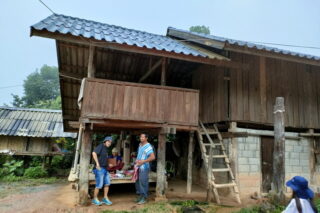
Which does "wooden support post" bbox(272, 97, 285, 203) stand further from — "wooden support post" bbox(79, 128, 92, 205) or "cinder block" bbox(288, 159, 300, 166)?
"wooden support post" bbox(79, 128, 92, 205)

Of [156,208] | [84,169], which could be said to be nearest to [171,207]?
[156,208]

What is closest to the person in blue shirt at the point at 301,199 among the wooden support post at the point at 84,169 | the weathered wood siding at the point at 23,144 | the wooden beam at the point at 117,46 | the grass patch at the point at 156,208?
the grass patch at the point at 156,208

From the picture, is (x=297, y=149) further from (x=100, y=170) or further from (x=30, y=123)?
(x=30, y=123)

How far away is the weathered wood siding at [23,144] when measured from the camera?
13.9 m

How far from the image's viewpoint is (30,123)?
1505 centimetres

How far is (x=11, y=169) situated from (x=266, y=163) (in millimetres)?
13018

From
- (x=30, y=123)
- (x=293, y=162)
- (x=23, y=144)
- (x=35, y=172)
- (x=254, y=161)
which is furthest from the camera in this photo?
(x=30, y=123)

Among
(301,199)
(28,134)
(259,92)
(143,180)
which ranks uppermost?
(259,92)

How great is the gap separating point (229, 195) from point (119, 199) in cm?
359

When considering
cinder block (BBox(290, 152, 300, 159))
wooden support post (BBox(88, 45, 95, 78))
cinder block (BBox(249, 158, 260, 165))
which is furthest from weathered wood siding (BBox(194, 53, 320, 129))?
wooden support post (BBox(88, 45, 95, 78))

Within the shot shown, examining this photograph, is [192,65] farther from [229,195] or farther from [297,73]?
[229,195]

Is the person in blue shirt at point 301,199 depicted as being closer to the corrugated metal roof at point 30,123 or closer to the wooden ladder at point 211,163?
the wooden ladder at point 211,163

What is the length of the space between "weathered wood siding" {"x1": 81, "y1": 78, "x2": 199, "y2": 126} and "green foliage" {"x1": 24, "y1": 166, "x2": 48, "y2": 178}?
942 cm

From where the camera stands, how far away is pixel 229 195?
715cm
